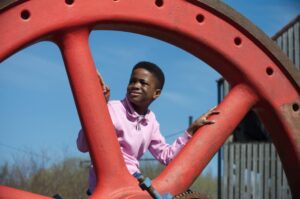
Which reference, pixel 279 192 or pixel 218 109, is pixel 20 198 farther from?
pixel 279 192

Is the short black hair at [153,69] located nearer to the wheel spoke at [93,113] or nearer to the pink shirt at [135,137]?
the pink shirt at [135,137]

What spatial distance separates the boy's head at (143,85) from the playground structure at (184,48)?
9.9 inches

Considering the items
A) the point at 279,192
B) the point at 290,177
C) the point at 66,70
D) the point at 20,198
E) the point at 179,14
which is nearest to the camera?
the point at 20,198

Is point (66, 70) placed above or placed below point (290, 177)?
above

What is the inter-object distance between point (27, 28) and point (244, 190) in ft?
27.7

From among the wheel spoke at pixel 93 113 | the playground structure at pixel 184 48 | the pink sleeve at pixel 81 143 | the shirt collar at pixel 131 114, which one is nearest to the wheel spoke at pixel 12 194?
the playground structure at pixel 184 48

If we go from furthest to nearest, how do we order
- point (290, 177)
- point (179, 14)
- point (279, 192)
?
point (279, 192) < point (290, 177) < point (179, 14)

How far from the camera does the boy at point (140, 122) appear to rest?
2303 millimetres

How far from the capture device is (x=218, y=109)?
2203 millimetres

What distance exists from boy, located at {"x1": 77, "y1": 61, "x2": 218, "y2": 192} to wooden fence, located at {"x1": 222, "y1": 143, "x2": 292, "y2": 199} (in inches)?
279

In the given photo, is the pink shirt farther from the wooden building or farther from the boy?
the wooden building

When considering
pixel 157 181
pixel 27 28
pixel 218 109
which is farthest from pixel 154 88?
pixel 27 28

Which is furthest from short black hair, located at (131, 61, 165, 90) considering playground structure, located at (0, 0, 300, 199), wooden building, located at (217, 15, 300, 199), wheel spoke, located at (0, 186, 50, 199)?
wooden building, located at (217, 15, 300, 199)

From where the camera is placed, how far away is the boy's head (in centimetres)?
→ 234
